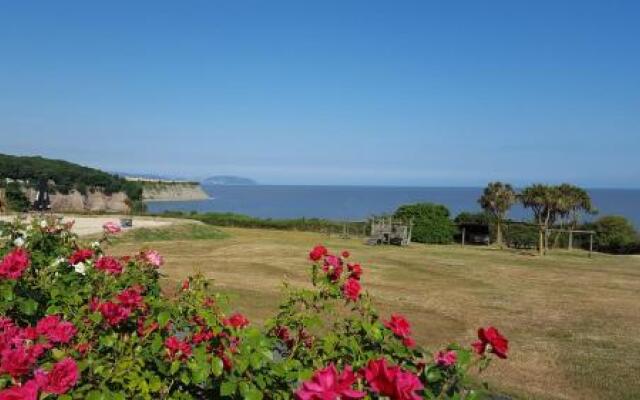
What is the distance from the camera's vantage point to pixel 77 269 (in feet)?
15.0

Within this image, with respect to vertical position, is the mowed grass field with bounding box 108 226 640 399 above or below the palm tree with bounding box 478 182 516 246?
below

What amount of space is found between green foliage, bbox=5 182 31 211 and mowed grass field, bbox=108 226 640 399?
22638 mm

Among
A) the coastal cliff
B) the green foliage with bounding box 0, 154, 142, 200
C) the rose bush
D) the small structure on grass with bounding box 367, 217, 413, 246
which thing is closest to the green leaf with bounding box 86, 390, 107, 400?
the rose bush

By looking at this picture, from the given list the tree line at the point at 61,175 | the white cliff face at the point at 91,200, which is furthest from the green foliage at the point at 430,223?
the white cliff face at the point at 91,200

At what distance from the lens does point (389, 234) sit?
31.3 metres

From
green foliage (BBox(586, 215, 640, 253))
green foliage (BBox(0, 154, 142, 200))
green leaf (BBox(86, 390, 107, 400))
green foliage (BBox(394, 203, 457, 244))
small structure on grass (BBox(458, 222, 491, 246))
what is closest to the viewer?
green leaf (BBox(86, 390, 107, 400))

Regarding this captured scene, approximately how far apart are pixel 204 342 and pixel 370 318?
1.13 m

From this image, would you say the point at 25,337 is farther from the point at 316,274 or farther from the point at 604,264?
the point at 604,264

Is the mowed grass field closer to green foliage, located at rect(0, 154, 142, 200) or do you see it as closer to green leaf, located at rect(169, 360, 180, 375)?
green leaf, located at rect(169, 360, 180, 375)

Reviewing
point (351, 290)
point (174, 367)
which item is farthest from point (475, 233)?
point (174, 367)

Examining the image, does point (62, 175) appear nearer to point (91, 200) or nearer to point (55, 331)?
point (91, 200)

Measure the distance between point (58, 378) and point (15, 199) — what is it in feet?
174

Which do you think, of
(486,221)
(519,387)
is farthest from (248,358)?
(486,221)

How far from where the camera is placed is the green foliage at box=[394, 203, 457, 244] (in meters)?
34.4
